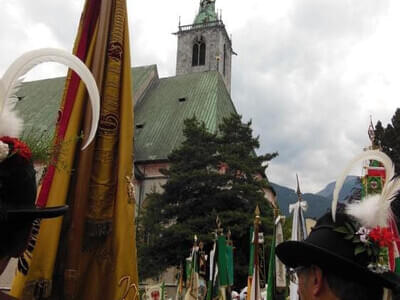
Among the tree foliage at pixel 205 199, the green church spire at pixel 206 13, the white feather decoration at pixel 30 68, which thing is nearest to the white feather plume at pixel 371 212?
the white feather decoration at pixel 30 68

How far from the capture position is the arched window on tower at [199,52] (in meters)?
40.5

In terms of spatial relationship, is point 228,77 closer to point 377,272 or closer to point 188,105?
point 188,105

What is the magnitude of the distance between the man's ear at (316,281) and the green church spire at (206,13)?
42.0 m

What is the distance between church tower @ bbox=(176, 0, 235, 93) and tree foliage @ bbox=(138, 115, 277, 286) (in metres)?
17.8

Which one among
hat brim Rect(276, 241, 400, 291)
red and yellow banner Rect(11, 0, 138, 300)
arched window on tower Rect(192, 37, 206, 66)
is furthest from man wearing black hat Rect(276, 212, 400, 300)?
arched window on tower Rect(192, 37, 206, 66)

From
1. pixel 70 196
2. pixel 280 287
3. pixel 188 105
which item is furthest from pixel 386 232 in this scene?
pixel 188 105

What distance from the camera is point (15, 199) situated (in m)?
1.59

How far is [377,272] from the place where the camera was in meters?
1.93

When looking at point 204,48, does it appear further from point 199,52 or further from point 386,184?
point 386,184

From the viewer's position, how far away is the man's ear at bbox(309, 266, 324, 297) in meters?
1.97

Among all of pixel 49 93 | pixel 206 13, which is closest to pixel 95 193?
pixel 49 93

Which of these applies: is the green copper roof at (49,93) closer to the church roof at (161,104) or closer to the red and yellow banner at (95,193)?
the church roof at (161,104)

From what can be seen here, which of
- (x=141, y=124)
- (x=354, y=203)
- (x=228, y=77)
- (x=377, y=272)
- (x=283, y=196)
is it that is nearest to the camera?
(x=377, y=272)

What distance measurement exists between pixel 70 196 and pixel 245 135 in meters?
19.9
